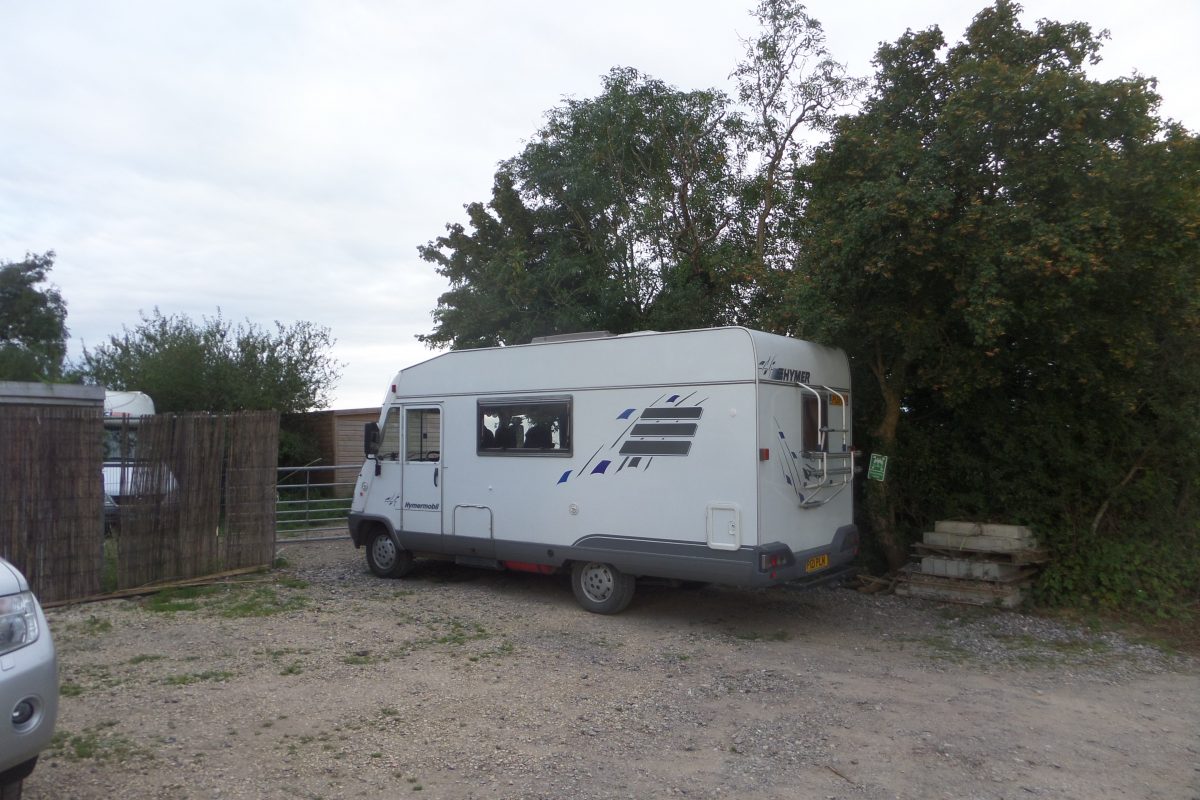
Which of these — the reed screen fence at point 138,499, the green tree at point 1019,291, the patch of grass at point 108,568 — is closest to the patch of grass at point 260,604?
the reed screen fence at point 138,499

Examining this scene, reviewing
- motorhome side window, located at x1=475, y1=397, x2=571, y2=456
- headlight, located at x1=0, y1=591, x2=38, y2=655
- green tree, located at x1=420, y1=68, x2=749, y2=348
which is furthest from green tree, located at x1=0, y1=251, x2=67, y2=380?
headlight, located at x1=0, y1=591, x2=38, y2=655

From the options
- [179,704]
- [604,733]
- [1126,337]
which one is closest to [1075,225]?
[1126,337]

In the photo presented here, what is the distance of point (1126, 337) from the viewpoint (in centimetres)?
812

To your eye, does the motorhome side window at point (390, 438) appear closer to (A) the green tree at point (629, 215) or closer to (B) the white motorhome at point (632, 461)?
(B) the white motorhome at point (632, 461)

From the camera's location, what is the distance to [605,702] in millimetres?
5930

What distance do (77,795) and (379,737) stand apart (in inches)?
60.3

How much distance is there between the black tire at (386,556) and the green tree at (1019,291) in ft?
17.0

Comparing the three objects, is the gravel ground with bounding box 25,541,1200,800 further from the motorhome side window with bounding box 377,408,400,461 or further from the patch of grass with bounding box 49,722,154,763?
the motorhome side window with bounding box 377,408,400,461

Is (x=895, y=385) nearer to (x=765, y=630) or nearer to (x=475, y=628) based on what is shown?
(x=765, y=630)

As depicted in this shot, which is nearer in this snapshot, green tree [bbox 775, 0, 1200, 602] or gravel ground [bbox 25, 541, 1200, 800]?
gravel ground [bbox 25, 541, 1200, 800]

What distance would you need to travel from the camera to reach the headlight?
12.3 feet

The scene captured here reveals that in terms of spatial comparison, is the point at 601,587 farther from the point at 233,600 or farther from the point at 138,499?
the point at 138,499

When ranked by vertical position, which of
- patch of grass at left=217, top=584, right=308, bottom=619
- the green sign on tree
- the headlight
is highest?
the green sign on tree

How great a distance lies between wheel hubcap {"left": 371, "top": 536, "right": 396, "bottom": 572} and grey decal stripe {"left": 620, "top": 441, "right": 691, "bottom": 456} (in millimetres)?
3588
